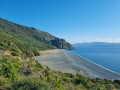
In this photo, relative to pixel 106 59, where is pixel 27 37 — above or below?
above

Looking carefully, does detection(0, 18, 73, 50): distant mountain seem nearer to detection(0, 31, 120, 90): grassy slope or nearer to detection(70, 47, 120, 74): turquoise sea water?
detection(70, 47, 120, 74): turquoise sea water

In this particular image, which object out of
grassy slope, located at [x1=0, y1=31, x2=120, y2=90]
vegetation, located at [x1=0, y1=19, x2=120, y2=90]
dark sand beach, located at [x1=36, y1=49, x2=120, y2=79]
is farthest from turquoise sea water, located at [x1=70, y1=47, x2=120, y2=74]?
grassy slope, located at [x1=0, y1=31, x2=120, y2=90]

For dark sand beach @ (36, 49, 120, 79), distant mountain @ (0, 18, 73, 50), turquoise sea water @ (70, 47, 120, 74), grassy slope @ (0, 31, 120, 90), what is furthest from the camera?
distant mountain @ (0, 18, 73, 50)

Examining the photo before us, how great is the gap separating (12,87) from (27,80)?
0.70 m

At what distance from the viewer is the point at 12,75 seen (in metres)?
6.36

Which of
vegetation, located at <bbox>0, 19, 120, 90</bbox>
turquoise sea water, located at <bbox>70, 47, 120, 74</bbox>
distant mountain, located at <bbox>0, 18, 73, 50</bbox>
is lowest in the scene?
turquoise sea water, located at <bbox>70, 47, 120, 74</bbox>

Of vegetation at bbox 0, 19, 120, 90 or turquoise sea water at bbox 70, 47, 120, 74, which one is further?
turquoise sea water at bbox 70, 47, 120, 74

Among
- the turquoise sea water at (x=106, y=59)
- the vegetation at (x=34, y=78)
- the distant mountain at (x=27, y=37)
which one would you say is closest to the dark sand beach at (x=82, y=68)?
the turquoise sea water at (x=106, y=59)

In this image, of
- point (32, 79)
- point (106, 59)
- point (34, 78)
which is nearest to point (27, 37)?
point (106, 59)

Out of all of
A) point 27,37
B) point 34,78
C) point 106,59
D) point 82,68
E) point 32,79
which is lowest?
point 106,59

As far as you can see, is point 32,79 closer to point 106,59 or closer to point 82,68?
point 82,68

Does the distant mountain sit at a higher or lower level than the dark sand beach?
higher

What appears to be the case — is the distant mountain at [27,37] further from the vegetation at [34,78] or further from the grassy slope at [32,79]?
the grassy slope at [32,79]

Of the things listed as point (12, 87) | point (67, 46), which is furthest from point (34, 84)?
point (67, 46)
